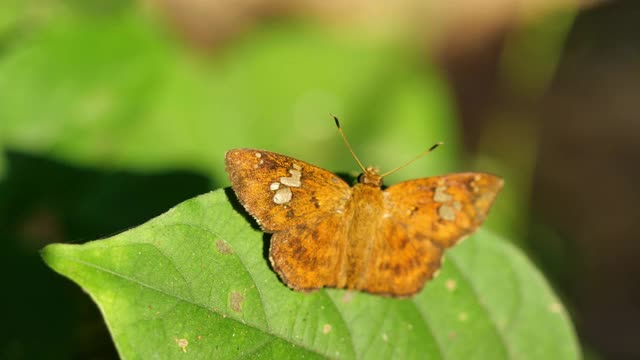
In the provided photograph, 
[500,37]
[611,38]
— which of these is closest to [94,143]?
[500,37]

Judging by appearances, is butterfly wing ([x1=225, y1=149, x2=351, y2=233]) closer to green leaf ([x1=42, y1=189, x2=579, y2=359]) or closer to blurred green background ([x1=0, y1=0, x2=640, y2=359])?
green leaf ([x1=42, y1=189, x2=579, y2=359])

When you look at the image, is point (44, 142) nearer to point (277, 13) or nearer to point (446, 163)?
point (446, 163)

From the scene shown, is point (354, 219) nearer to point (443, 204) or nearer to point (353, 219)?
point (353, 219)

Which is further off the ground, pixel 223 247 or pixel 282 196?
pixel 282 196

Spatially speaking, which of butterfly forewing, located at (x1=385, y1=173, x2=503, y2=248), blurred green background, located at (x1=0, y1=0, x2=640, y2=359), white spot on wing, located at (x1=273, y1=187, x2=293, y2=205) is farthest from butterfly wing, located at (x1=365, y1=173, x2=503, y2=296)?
blurred green background, located at (x1=0, y1=0, x2=640, y2=359)

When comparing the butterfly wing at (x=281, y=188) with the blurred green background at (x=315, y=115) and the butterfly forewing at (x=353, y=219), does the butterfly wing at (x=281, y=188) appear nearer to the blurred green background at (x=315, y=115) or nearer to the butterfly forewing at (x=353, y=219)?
the butterfly forewing at (x=353, y=219)

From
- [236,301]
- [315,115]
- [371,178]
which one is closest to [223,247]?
[236,301]

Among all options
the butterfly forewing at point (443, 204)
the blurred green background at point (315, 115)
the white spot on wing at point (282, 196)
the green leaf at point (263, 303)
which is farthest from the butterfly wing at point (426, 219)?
the blurred green background at point (315, 115)
